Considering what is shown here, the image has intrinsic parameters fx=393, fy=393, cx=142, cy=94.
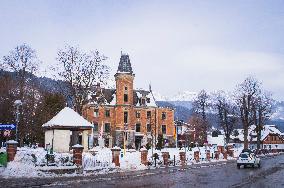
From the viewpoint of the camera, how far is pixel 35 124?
55125 millimetres

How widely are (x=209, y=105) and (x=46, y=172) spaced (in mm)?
64299

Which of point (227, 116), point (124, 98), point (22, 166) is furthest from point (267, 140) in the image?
point (22, 166)

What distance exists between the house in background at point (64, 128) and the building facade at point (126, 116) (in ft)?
93.3

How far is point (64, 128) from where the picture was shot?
3812cm

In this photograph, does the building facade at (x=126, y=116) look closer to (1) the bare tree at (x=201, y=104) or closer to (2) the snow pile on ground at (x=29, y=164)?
(1) the bare tree at (x=201, y=104)

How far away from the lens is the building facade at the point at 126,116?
2844 inches

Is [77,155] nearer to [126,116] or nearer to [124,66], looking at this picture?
[126,116]

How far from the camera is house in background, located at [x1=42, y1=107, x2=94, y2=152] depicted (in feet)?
125

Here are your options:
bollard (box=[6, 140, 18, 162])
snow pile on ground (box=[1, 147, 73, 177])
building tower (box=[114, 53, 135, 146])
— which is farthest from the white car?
building tower (box=[114, 53, 135, 146])

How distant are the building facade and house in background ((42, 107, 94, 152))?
28.5 m

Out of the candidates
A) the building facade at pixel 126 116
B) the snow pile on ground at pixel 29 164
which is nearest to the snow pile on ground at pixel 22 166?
the snow pile on ground at pixel 29 164

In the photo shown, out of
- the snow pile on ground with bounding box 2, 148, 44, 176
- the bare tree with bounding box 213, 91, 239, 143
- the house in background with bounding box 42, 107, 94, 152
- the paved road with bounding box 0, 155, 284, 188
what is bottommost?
the paved road with bounding box 0, 155, 284, 188

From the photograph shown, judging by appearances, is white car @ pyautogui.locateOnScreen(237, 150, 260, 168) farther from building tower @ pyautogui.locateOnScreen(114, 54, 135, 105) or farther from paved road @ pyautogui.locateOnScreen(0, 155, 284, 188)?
building tower @ pyautogui.locateOnScreen(114, 54, 135, 105)

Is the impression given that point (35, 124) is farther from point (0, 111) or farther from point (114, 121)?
point (114, 121)
